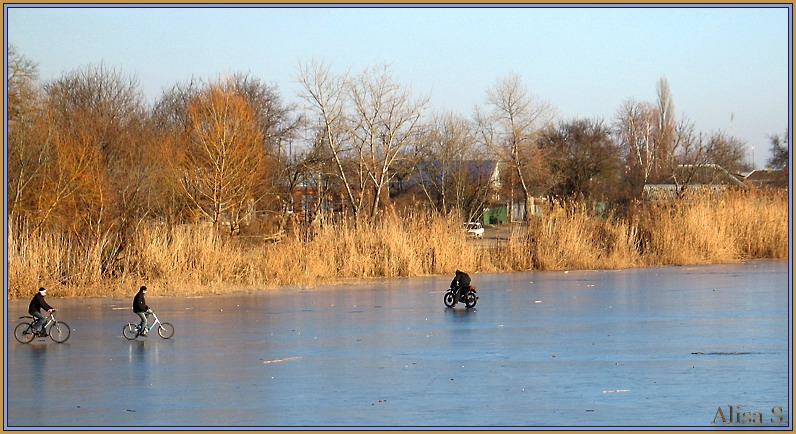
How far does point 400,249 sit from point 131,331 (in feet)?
53.8

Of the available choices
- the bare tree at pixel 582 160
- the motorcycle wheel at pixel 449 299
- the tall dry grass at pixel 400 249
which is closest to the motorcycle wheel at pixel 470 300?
the motorcycle wheel at pixel 449 299

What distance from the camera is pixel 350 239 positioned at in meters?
32.8

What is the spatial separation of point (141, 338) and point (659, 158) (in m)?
71.1

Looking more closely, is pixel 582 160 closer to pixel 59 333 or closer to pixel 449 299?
pixel 449 299

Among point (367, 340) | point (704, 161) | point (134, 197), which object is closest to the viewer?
point (367, 340)

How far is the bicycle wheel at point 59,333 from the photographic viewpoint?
56.4ft

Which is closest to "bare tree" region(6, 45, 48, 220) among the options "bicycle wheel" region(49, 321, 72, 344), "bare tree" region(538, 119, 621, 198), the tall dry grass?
the tall dry grass

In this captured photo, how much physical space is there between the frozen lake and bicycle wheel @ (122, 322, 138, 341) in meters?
0.31

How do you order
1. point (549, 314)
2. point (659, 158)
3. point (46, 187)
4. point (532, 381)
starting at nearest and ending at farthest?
point (532, 381) < point (549, 314) < point (46, 187) < point (659, 158)
